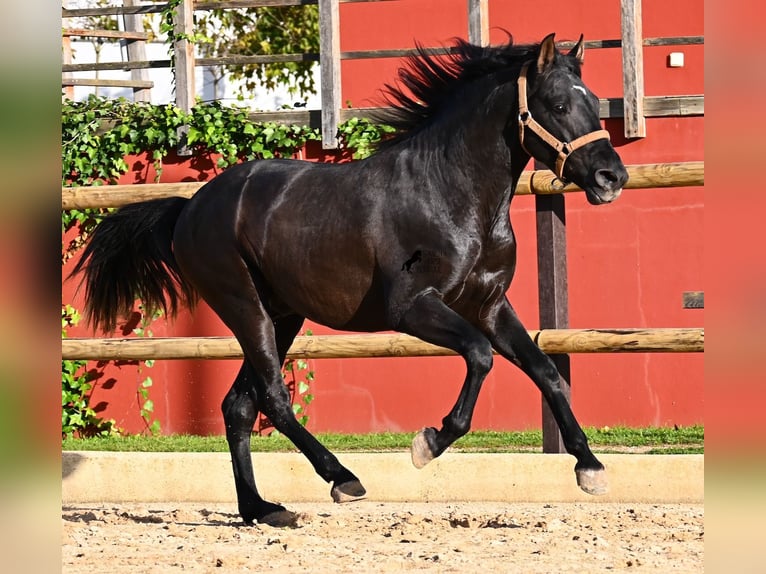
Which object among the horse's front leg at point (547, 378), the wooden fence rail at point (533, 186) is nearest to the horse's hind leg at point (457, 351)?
the horse's front leg at point (547, 378)

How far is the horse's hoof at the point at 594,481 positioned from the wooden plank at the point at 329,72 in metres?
4.17

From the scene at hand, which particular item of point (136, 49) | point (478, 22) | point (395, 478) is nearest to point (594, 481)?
point (395, 478)

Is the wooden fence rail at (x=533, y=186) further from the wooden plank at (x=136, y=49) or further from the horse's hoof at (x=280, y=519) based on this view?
the wooden plank at (x=136, y=49)

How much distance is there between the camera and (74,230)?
8109 millimetres

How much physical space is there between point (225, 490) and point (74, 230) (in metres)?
3.25

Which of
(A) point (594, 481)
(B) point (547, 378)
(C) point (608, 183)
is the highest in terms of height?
(C) point (608, 183)

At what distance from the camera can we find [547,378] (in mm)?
4406

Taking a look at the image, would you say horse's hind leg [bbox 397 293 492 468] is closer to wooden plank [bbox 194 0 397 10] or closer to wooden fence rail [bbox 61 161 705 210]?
wooden fence rail [bbox 61 161 705 210]

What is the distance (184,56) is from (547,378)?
4811 mm

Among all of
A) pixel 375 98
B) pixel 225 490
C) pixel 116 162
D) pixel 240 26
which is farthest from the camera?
pixel 240 26

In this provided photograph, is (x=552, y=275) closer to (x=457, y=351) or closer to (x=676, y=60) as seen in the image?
(x=457, y=351)

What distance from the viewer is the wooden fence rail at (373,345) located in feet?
17.0

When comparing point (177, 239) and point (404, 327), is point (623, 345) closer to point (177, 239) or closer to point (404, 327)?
point (404, 327)

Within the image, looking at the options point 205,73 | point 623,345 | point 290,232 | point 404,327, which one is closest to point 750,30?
point 404,327
